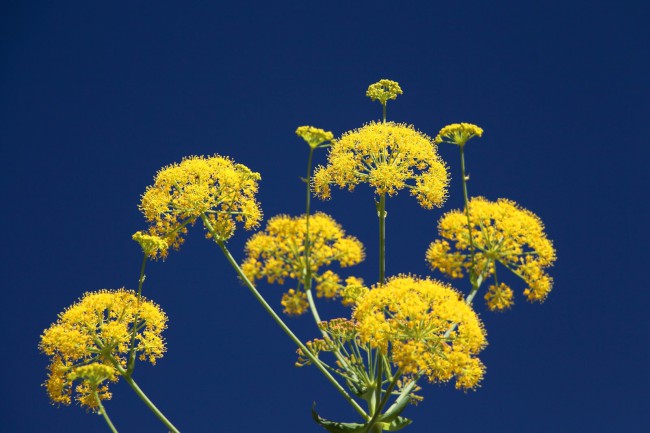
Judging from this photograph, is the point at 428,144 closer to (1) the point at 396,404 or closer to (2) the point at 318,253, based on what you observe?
(2) the point at 318,253

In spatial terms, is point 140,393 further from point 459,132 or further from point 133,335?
point 459,132

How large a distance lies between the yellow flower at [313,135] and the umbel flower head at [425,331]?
1.48 metres

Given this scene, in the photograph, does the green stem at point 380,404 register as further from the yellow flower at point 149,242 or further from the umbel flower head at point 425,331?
the yellow flower at point 149,242

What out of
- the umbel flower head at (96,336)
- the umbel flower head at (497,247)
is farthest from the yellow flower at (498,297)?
→ the umbel flower head at (96,336)

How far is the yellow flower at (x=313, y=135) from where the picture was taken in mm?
7512

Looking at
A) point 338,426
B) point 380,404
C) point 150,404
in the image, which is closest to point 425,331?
point 380,404

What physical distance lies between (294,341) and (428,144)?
2.56 m

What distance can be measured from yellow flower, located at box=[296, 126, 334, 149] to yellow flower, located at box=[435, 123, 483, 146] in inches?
50.8

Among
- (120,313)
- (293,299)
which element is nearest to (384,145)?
(293,299)

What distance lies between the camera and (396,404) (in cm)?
765

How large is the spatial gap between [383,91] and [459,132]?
3.89ft

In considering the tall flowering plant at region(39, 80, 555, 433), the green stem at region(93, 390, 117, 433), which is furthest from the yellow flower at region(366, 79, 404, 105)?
the green stem at region(93, 390, 117, 433)

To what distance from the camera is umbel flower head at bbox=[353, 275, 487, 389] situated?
22.5 ft

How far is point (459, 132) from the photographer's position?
815 cm
